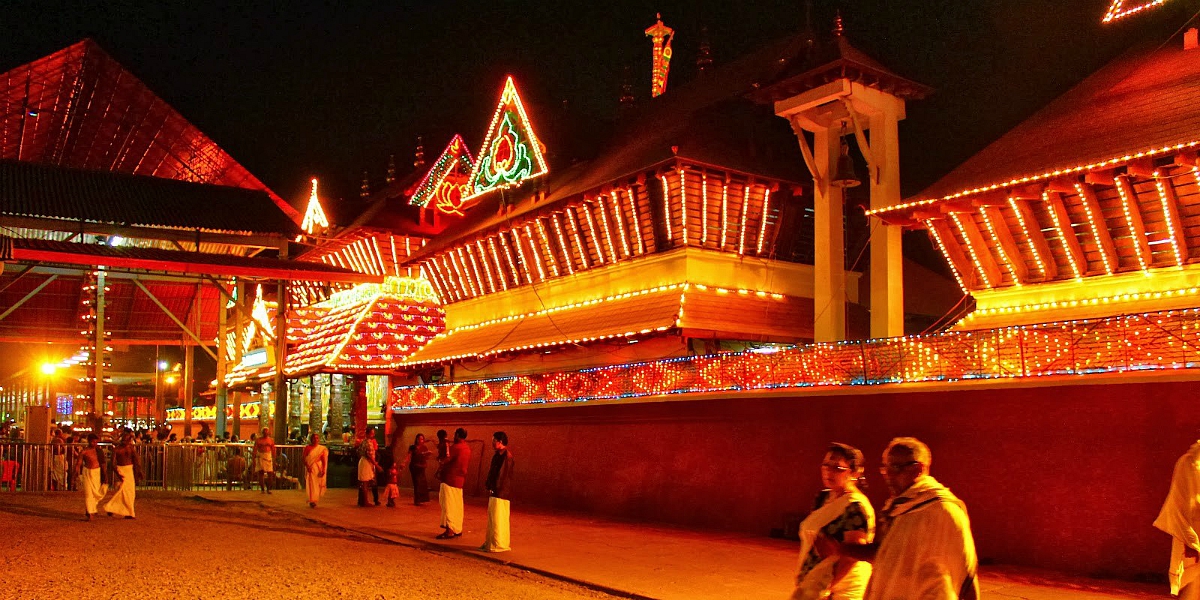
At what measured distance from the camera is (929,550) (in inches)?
211

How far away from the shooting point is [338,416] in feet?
113

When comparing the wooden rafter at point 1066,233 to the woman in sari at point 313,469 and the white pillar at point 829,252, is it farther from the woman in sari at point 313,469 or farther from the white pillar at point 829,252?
the woman in sari at point 313,469

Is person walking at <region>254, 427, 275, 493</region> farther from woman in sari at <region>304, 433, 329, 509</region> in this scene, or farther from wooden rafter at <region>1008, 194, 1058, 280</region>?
wooden rafter at <region>1008, 194, 1058, 280</region>

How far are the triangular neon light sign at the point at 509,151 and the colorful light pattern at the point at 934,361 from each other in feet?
19.9

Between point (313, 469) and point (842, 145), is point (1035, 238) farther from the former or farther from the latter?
point (313, 469)

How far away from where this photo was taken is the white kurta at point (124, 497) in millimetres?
18703

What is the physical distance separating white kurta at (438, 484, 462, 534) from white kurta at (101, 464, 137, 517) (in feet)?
19.6

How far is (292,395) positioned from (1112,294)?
30031mm

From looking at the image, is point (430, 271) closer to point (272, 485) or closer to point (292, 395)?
point (272, 485)

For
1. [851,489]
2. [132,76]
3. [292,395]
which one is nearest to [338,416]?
[292,395]

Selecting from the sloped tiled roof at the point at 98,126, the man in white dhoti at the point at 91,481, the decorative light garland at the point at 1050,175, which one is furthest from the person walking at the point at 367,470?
the sloped tiled roof at the point at 98,126

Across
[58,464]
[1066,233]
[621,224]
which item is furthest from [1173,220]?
[58,464]

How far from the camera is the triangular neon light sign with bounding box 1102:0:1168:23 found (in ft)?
50.2

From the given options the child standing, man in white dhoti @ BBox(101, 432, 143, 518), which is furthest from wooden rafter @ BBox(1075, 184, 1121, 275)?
man in white dhoti @ BBox(101, 432, 143, 518)
